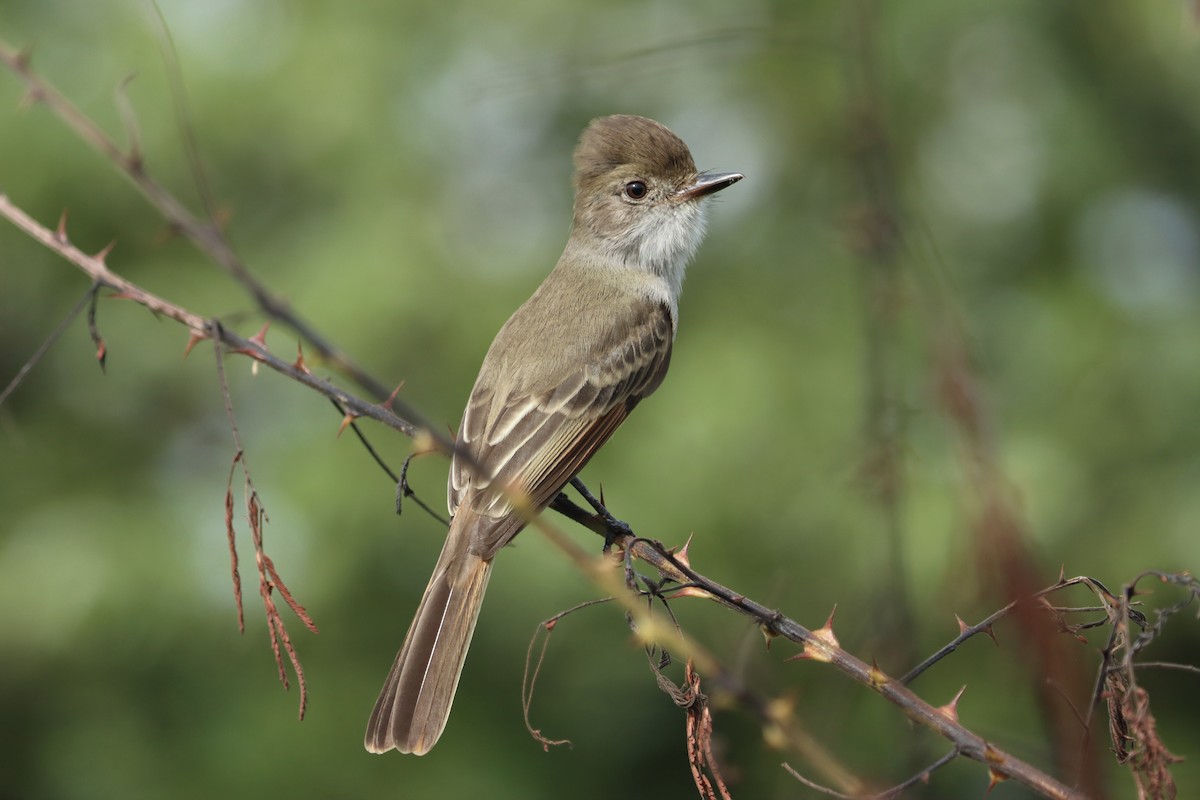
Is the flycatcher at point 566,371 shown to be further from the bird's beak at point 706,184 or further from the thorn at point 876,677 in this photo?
the thorn at point 876,677

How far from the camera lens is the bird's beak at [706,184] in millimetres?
4102

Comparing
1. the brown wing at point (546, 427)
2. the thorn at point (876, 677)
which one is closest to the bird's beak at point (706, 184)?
the brown wing at point (546, 427)

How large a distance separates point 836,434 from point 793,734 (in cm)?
434

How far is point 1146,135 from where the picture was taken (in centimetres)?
614

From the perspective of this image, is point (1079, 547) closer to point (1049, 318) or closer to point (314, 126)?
point (1049, 318)

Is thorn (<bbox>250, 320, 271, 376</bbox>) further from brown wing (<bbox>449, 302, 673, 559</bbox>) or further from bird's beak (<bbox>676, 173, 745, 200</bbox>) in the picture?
bird's beak (<bbox>676, 173, 745, 200</bbox>)

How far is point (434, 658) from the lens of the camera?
110 inches

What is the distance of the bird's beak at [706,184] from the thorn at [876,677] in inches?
101

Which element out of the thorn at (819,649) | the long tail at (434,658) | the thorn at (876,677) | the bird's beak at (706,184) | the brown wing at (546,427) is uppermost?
the bird's beak at (706,184)

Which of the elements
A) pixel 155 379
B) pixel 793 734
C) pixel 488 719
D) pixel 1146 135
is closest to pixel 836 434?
pixel 488 719

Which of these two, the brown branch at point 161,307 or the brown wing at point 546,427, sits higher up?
the brown wing at point 546,427

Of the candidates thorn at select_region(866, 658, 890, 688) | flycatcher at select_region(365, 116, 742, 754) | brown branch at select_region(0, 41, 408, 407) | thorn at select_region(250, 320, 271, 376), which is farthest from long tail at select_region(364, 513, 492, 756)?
brown branch at select_region(0, 41, 408, 407)

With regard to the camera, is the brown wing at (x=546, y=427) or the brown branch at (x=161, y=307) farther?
the brown wing at (x=546, y=427)

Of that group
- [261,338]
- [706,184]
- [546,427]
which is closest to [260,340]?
[261,338]
